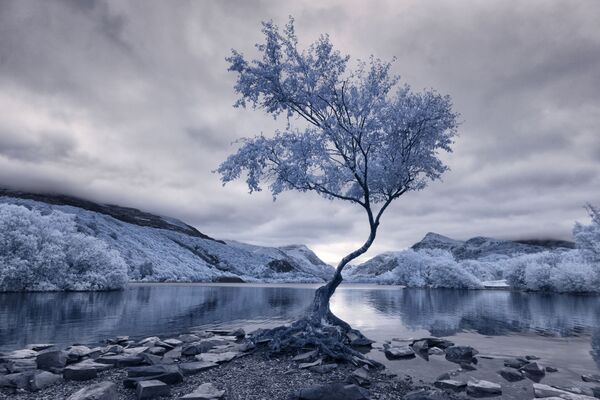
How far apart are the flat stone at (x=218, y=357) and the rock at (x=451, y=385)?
920 centimetres

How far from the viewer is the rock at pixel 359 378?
1313 centimetres

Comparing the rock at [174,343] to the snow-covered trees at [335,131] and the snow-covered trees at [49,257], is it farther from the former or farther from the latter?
the snow-covered trees at [49,257]

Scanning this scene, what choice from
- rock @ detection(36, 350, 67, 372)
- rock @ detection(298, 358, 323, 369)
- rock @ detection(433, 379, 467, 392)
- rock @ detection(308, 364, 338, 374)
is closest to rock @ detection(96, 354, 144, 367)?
rock @ detection(36, 350, 67, 372)

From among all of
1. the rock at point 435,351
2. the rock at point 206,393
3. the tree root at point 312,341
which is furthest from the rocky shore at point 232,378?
the rock at point 435,351

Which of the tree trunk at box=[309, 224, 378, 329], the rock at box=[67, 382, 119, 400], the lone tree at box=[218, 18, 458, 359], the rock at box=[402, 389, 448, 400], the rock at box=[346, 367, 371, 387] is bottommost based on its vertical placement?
the rock at box=[346, 367, 371, 387]

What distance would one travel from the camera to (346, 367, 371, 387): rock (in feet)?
43.1

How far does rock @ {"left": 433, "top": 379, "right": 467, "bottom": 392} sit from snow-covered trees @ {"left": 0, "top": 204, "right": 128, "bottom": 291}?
79931 millimetres

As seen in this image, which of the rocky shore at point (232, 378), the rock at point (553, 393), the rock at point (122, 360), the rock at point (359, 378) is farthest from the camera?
the rock at point (122, 360)

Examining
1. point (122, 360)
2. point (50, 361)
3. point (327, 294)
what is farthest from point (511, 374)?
point (50, 361)

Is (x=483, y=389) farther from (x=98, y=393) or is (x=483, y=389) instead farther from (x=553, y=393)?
(x=98, y=393)

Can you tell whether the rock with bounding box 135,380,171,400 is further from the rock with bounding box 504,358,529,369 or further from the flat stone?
the rock with bounding box 504,358,529,369

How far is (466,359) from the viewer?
18906 millimetres

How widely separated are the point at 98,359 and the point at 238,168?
1294cm

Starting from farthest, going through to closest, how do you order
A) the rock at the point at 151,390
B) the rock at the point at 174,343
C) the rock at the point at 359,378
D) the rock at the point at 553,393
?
the rock at the point at 174,343 → the rock at the point at 359,378 → the rock at the point at 553,393 → the rock at the point at 151,390
